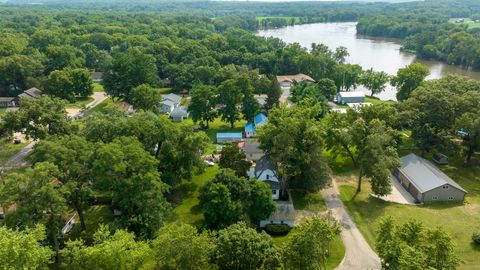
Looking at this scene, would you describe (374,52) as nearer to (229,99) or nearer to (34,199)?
(229,99)

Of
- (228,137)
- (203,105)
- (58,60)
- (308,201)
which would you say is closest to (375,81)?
(203,105)

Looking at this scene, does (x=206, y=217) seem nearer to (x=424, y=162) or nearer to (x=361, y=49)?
(x=424, y=162)

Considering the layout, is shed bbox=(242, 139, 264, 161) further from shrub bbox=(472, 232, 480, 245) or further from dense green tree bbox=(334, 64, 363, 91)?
dense green tree bbox=(334, 64, 363, 91)

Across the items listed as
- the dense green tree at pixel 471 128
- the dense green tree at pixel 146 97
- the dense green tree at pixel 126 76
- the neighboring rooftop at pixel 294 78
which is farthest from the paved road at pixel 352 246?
the neighboring rooftop at pixel 294 78

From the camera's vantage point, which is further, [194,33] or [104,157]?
[194,33]

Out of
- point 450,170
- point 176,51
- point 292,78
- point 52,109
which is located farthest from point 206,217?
point 176,51

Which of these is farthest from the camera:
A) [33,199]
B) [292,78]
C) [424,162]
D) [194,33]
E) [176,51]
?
[194,33]
